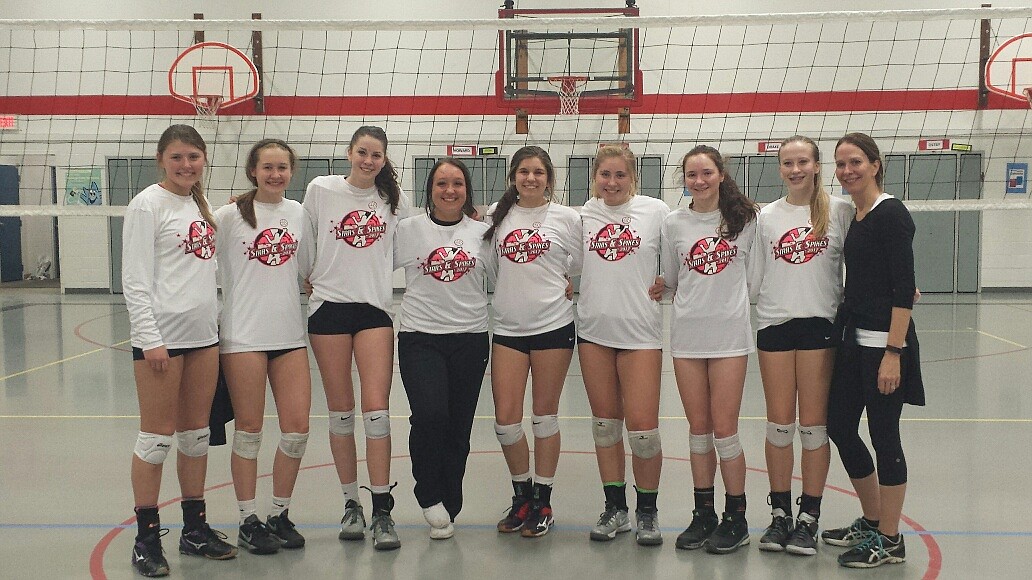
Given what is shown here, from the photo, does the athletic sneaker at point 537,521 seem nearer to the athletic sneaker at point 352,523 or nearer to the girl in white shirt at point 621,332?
the girl in white shirt at point 621,332

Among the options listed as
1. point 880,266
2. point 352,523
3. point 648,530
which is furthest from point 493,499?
point 880,266

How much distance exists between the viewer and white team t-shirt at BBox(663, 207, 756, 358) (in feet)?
12.7

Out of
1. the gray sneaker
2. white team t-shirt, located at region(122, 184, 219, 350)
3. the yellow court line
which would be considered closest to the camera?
white team t-shirt, located at region(122, 184, 219, 350)

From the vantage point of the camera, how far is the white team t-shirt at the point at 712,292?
388cm

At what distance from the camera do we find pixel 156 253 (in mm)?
3691

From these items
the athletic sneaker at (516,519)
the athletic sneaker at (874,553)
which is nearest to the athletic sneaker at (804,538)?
the athletic sneaker at (874,553)

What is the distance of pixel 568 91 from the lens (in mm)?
12328

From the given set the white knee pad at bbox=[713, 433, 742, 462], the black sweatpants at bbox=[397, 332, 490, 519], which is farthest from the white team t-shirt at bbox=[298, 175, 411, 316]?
the white knee pad at bbox=[713, 433, 742, 462]

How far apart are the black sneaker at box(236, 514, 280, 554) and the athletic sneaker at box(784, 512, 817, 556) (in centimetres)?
214

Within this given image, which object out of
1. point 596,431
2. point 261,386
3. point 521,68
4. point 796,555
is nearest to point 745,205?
point 596,431

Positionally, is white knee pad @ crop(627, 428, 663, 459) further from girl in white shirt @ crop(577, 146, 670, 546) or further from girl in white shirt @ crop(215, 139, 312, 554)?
girl in white shirt @ crop(215, 139, 312, 554)

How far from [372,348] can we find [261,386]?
1.59ft

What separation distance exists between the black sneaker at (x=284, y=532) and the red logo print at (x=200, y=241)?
1.15 m

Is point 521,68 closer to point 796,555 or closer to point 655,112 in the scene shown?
point 655,112
